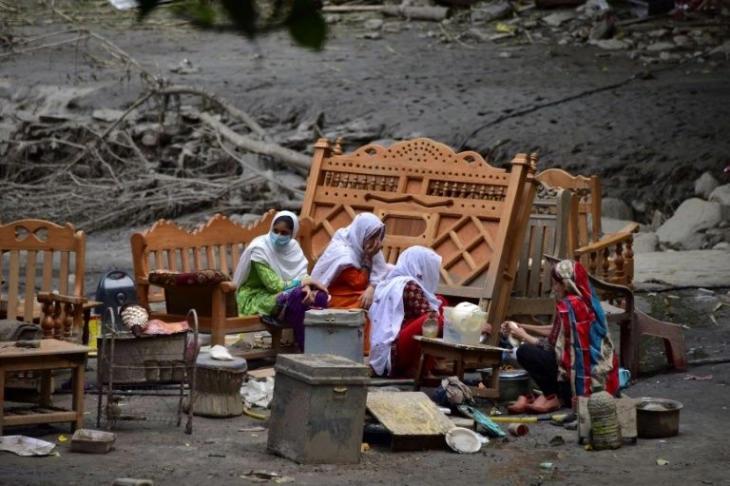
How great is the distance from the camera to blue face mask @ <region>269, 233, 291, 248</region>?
31.7ft

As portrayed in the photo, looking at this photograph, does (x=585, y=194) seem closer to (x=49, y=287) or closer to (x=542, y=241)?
(x=542, y=241)

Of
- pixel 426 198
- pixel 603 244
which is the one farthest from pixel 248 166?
pixel 603 244

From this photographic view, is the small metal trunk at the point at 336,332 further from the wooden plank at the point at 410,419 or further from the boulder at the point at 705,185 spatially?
the boulder at the point at 705,185

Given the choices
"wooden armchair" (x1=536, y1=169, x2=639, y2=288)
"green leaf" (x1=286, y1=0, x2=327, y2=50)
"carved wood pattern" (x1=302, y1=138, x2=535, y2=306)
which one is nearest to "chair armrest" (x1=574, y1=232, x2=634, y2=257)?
"wooden armchair" (x1=536, y1=169, x2=639, y2=288)

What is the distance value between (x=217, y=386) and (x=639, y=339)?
3309mm

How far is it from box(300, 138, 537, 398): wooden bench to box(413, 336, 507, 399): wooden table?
1028mm

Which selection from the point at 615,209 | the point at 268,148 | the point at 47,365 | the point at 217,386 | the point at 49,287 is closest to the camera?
the point at 47,365

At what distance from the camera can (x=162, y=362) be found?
7.46m

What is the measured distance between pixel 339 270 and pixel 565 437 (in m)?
2.51

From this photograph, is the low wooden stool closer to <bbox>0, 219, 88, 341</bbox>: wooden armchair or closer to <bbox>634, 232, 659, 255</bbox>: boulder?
<bbox>0, 219, 88, 341</bbox>: wooden armchair

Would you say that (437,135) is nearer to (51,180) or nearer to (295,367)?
(51,180)

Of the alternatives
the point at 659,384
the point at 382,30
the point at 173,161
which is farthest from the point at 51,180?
the point at 659,384

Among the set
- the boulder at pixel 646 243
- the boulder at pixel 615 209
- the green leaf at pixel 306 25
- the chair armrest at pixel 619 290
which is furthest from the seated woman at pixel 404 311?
the green leaf at pixel 306 25

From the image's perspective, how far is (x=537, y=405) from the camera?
27.1ft
